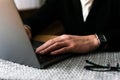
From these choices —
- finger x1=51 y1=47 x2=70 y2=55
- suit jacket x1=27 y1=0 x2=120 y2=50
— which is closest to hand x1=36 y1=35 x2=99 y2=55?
finger x1=51 y1=47 x2=70 y2=55

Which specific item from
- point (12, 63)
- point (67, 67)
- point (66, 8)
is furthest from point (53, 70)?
point (66, 8)

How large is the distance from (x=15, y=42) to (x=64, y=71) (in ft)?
0.58

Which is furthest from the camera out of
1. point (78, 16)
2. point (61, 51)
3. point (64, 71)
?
point (78, 16)

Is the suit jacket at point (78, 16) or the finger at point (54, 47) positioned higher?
the finger at point (54, 47)

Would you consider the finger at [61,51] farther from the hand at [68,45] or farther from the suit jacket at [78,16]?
the suit jacket at [78,16]

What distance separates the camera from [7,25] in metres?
0.75

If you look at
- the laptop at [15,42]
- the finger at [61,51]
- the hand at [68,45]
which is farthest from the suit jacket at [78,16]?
the laptop at [15,42]

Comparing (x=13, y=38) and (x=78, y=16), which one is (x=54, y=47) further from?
(x=78, y=16)

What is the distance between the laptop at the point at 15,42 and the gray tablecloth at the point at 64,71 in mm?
20

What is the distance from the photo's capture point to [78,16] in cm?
139

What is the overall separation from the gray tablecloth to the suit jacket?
385 mm

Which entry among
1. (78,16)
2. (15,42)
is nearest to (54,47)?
(15,42)

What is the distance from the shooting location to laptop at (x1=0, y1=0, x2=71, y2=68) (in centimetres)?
71

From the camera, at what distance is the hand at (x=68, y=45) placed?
0.85 metres
